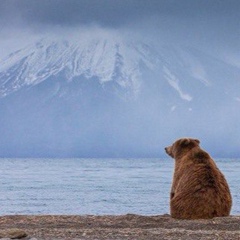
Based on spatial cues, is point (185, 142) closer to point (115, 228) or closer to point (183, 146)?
point (183, 146)

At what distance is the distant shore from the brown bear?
307 mm

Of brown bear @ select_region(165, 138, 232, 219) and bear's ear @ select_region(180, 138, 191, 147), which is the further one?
bear's ear @ select_region(180, 138, 191, 147)

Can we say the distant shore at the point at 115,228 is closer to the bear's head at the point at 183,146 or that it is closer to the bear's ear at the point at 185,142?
the bear's head at the point at 183,146

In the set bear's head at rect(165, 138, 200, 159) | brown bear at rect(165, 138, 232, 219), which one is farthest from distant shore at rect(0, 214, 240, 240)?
bear's head at rect(165, 138, 200, 159)

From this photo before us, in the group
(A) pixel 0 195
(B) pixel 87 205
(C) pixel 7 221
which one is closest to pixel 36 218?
(C) pixel 7 221

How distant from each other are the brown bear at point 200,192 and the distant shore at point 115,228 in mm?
307

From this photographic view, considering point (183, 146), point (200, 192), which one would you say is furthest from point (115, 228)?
point (183, 146)

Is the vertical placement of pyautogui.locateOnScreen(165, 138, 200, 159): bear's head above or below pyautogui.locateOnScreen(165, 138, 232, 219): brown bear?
above

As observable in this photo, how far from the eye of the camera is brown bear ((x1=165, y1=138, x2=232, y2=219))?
13.0m

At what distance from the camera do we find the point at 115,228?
1223cm

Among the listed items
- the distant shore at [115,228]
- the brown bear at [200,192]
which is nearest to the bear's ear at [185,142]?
the brown bear at [200,192]

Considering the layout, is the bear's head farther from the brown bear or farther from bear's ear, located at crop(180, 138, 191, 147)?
the brown bear

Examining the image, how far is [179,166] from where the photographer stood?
1398 cm

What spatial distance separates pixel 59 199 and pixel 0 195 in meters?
5.74
